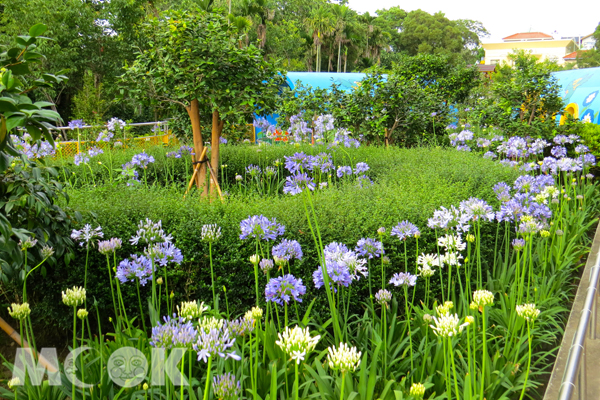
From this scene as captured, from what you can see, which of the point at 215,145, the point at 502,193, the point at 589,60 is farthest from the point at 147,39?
the point at 589,60

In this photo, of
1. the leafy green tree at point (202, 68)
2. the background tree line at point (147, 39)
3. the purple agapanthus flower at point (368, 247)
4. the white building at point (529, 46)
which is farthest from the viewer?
the white building at point (529, 46)

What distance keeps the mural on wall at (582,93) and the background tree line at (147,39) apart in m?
3.63

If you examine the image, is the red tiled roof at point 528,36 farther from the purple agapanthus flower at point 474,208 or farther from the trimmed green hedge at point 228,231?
the purple agapanthus flower at point 474,208

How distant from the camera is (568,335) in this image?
282cm

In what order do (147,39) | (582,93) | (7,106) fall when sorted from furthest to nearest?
1. (582,93)
2. (147,39)
3. (7,106)

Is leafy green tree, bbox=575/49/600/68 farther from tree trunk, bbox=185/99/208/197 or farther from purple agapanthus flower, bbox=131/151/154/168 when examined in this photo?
purple agapanthus flower, bbox=131/151/154/168

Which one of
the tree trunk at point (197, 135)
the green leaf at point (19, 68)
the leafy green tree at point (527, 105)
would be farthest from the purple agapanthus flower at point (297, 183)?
the leafy green tree at point (527, 105)

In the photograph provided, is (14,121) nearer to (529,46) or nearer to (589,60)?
(589,60)

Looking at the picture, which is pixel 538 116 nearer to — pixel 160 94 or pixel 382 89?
pixel 382 89

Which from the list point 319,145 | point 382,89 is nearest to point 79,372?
point 319,145

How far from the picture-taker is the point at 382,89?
7.74 meters

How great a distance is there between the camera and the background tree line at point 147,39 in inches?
627

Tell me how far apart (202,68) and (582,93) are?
44.7ft

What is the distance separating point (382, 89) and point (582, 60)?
5227 centimetres
